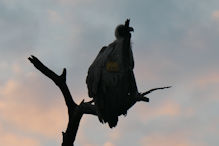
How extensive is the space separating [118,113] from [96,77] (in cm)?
83

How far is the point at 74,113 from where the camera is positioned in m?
27.8

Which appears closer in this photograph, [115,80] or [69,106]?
[115,80]

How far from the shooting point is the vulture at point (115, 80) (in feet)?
90.6

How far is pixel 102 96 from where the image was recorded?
27875 mm

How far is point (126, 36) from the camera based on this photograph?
2758 centimetres

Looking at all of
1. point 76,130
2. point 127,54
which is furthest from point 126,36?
point 76,130

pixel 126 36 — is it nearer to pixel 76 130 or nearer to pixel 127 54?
pixel 127 54

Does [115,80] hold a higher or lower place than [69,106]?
higher

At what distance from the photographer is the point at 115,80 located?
27.6m

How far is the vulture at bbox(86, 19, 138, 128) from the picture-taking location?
90.6 ft

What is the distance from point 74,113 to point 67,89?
1.68 feet

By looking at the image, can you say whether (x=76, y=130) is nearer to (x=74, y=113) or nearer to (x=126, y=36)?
(x=74, y=113)

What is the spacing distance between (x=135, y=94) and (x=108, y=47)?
3.96ft

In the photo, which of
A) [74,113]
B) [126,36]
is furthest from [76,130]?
[126,36]
